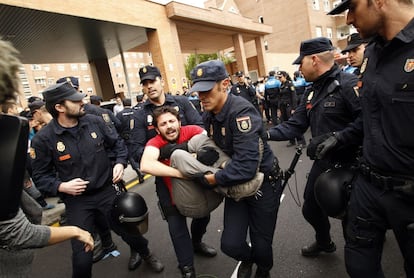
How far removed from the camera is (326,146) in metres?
2.08

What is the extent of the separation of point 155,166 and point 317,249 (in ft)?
6.05

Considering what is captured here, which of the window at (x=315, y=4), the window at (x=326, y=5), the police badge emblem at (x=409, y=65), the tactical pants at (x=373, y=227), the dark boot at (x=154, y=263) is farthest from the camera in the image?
the window at (x=326, y=5)

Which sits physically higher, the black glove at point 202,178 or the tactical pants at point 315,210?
→ the black glove at point 202,178

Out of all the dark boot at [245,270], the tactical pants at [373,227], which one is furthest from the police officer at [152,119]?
the tactical pants at [373,227]

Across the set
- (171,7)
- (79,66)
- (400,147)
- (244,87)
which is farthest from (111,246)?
(79,66)

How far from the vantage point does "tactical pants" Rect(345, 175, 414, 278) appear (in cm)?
153

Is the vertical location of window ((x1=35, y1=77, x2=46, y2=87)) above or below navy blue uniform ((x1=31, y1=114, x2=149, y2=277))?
above

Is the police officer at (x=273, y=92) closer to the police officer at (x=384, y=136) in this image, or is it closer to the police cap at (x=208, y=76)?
the police cap at (x=208, y=76)

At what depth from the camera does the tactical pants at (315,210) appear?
258 cm

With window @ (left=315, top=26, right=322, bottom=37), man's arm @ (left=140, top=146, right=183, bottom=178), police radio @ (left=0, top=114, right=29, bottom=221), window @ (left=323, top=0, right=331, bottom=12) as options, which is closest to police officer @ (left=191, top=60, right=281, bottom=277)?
man's arm @ (left=140, top=146, right=183, bottom=178)

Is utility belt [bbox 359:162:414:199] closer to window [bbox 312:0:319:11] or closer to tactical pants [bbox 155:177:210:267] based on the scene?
tactical pants [bbox 155:177:210:267]

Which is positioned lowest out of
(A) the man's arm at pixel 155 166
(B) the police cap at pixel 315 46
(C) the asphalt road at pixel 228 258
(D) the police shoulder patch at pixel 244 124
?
(C) the asphalt road at pixel 228 258

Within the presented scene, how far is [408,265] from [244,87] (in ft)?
24.2

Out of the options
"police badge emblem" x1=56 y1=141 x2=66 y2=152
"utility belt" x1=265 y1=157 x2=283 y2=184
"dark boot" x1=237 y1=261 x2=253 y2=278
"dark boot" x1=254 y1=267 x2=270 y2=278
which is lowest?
"dark boot" x1=254 y1=267 x2=270 y2=278
